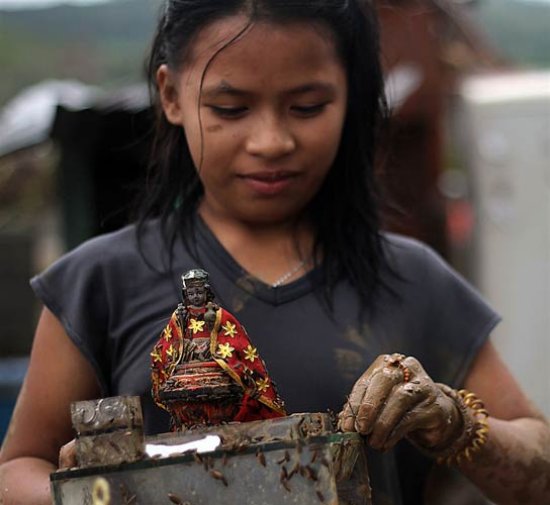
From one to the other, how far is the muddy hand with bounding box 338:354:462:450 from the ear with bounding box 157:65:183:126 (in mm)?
802

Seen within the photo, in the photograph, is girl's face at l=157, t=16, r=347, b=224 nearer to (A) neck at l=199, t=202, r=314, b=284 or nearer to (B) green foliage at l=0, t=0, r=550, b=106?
(A) neck at l=199, t=202, r=314, b=284

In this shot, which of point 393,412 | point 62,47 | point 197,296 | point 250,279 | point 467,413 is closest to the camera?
point 393,412

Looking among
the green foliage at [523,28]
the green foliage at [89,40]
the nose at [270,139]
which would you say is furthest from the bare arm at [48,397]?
the green foliage at [523,28]

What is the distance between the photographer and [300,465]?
191 cm

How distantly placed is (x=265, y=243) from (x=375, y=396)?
0.68 metres

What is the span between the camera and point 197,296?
89.2 inches

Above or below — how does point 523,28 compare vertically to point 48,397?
above

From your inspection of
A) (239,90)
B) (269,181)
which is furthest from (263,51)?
(269,181)

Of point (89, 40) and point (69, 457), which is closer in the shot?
point (69, 457)

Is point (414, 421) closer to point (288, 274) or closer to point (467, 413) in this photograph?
point (467, 413)

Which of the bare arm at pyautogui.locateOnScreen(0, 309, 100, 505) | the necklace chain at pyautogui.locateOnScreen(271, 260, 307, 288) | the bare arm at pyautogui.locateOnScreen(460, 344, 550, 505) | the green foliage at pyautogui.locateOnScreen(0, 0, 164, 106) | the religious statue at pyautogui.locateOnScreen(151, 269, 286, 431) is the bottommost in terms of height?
the bare arm at pyautogui.locateOnScreen(460, 344, 550, 505)

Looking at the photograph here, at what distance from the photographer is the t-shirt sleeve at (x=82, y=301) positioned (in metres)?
2.61

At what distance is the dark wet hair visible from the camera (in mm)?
2729

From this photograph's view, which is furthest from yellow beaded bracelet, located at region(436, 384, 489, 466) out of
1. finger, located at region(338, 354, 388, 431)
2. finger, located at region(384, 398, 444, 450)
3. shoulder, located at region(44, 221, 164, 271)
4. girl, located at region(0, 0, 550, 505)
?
shoulder, located at region(44, 221, 164, 271)
